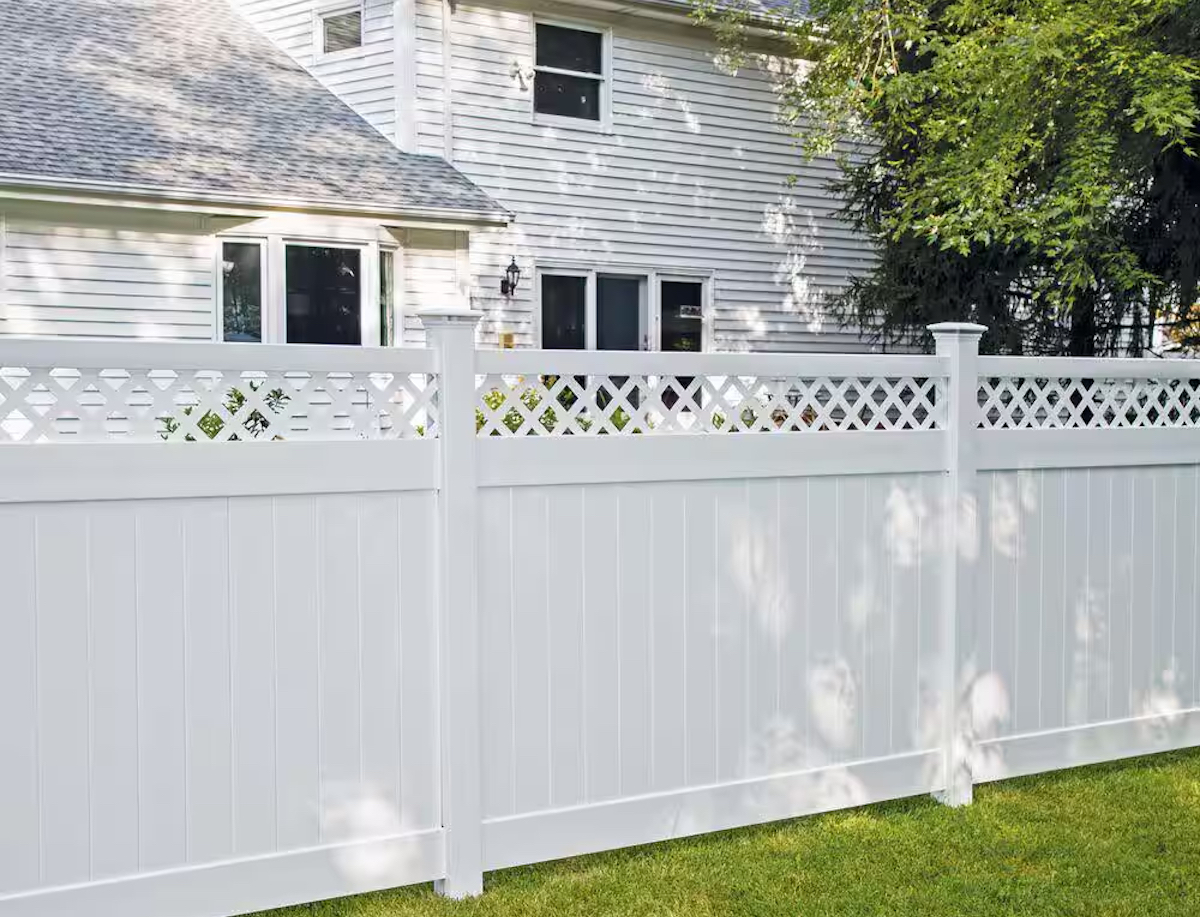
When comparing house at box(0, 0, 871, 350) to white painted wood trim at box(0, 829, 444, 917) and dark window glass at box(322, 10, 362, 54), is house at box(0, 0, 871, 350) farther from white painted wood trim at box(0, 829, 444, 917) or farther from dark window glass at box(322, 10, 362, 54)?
white painted wood trim at box(0, 829, 444, 917)

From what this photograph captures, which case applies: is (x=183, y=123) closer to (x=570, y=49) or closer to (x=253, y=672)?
(x=570, y=49)

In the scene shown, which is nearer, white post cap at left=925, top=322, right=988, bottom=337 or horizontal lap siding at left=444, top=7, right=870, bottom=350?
white post cap at left=925, top=322, right=988, bottom=337

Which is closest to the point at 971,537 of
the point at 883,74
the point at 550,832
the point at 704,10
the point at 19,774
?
the point at 550,832

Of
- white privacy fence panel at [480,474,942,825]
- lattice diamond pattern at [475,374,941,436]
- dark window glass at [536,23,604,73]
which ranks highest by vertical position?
dark window glass at [536,23,604,73]

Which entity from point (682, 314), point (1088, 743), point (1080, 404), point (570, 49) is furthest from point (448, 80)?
point (1088, 743)

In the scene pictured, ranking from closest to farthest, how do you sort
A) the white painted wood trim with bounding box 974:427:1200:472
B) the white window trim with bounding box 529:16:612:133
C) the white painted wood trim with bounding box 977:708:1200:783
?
the white painted wood trim with bounding box 974:427:1200:472 < the white painted wood trim with bounding box 977:708:1200:783 < the white window trim with bounding box 529:16:612:133

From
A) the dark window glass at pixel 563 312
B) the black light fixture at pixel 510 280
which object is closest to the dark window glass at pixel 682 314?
the dark window glass at pixel 563 312

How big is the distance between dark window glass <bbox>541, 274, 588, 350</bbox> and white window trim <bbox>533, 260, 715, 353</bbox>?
0.05m

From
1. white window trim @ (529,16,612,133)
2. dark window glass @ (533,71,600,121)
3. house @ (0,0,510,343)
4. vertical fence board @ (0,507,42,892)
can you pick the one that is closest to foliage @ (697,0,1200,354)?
white window trim @ (529,16,612,133)

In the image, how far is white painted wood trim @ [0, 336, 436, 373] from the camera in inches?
150

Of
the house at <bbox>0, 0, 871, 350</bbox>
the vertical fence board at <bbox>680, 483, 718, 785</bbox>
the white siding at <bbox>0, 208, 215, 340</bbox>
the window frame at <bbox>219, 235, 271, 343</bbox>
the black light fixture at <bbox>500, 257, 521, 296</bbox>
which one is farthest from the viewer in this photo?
the black light fixture at <bbox>500, 257, 521, 296</bbox>

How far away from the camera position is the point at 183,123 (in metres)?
12.3

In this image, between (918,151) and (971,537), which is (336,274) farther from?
(971,537)

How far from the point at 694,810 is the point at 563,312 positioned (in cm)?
951
